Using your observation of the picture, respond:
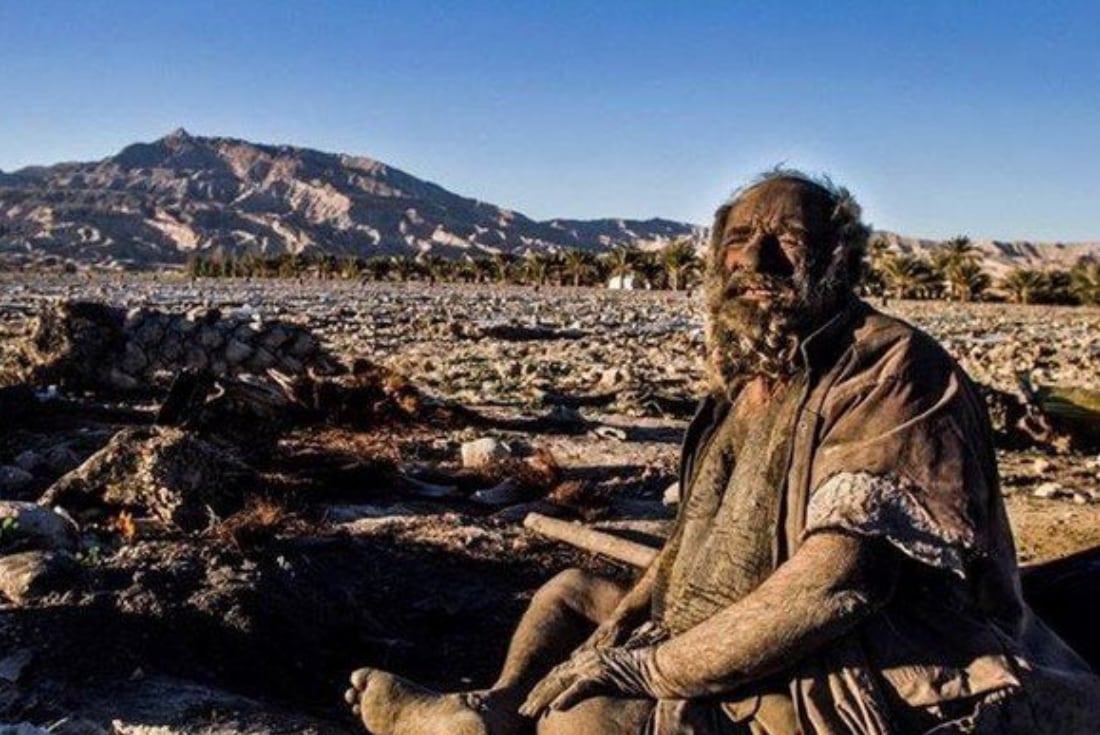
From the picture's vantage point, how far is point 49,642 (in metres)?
4.96

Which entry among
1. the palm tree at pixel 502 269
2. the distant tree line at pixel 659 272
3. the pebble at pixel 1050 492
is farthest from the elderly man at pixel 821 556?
the palm tree at pixel 502 269

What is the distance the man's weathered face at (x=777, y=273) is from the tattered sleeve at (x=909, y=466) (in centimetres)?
25

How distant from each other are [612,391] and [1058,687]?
1149 centimetres

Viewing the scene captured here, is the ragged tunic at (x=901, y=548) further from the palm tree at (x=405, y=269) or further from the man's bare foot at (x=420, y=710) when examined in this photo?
the palm tree at (x=405, y=269)

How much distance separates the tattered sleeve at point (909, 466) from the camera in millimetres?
2854

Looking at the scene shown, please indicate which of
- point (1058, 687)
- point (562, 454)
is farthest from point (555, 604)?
point (562, 454)

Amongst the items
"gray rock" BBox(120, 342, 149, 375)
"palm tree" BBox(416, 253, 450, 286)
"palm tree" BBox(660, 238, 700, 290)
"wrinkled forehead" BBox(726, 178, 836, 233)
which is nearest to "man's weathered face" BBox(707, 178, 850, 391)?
"wrinkled forehead" BBox(726, 178, 836, 233)

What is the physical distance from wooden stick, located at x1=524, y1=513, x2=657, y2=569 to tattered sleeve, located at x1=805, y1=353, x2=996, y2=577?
1.64 meters

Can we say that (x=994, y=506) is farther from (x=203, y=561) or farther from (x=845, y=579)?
(x=203, y=561)

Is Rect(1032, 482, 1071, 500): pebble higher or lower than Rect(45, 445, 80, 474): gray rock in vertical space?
lower

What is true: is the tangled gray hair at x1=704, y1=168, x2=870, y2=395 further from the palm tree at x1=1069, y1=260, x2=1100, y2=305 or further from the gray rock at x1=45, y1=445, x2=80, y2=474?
the palm tree at x1=1069, y1=260, x2=1100, y2=305

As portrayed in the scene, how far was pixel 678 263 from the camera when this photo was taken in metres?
76.5

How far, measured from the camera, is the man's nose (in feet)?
10.6

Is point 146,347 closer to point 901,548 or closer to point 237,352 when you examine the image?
point 237,352
